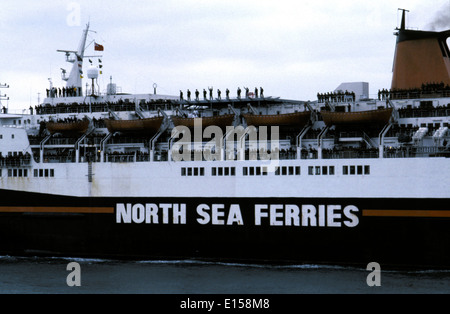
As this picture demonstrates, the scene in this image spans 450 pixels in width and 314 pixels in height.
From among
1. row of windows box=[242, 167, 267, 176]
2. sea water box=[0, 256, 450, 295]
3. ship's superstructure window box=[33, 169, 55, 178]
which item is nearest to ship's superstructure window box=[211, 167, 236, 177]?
row of windows box=[242, 167, 267, 176]

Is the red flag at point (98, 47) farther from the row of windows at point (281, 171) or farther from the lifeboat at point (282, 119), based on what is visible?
the row of windows at point (281, 171)

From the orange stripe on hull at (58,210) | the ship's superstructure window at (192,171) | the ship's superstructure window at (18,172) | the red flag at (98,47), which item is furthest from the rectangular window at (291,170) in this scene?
the red flag at (98,47)

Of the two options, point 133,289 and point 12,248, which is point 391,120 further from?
point 12,248

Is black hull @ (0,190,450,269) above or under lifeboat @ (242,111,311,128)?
under

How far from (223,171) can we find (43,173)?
9424 mm

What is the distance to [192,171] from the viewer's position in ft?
112

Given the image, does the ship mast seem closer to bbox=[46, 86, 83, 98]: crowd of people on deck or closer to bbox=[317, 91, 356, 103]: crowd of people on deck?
bbox=[46, 86, 83, 98]: crowd of people on deck

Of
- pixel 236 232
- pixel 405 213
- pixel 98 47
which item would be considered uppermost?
pixel 98 47

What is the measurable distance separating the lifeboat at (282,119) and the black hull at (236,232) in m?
4.54

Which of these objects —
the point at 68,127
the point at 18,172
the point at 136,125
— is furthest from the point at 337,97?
the point at 18,172

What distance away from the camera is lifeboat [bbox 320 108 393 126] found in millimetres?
33562

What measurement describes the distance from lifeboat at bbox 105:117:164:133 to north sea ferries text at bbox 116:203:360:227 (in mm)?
4629

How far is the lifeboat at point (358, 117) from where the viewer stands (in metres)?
33.6

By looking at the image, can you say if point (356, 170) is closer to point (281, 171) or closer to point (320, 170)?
point (320, 170)
